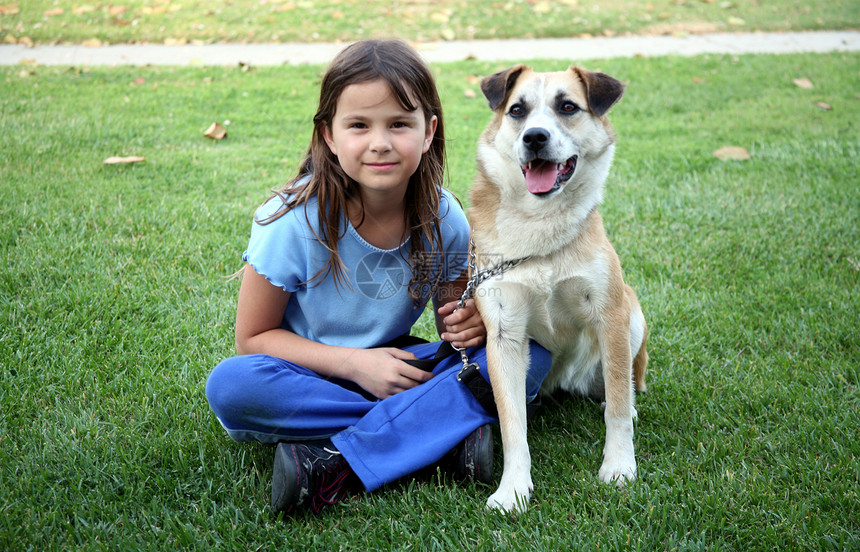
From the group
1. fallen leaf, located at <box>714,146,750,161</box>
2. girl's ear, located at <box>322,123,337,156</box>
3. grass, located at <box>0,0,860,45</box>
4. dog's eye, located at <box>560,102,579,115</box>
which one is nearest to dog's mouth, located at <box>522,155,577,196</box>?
dog's eye, located at <box>560,102,579,115</box>

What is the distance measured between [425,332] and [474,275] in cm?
101

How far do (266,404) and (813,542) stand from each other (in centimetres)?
171

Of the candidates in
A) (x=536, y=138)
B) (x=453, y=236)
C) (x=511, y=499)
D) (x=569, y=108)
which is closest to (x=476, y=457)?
(x=511, y=499)

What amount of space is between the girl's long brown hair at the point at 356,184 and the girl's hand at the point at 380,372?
0.94 ft

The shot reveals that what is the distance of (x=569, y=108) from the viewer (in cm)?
257

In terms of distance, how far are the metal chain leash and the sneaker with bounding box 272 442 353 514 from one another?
21.3 inches

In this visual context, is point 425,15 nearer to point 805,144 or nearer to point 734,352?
point 805,144

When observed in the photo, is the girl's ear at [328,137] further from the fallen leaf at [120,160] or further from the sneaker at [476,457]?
the fallen leaf at [120,160]

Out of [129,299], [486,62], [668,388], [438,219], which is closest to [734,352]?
[668,388]

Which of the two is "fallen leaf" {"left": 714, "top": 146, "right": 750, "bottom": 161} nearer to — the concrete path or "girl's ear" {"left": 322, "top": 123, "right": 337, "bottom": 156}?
the concrete path

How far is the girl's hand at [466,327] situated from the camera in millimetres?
2543

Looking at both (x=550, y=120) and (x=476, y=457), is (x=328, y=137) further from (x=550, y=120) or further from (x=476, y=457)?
(x=476, y=457)

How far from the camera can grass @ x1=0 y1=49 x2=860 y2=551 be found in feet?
6.85

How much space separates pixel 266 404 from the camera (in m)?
2.29
